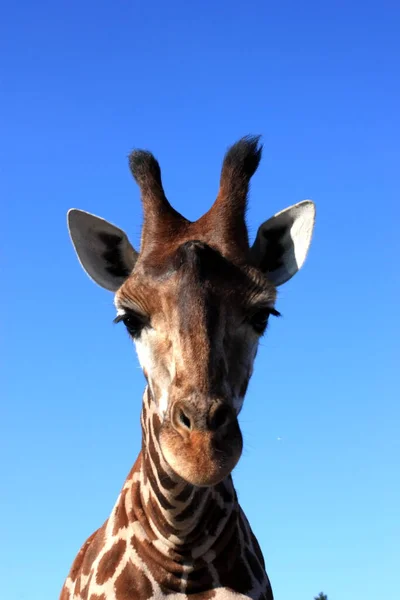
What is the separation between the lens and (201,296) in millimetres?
7637

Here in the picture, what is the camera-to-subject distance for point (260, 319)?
8.34m

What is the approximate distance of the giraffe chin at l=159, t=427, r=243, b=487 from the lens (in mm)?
6895

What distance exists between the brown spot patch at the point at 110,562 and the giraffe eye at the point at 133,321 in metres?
1.90

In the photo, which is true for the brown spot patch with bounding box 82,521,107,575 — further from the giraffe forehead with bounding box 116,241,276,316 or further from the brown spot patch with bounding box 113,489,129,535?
the giraffe forehead with bounding box 116,241,276,316

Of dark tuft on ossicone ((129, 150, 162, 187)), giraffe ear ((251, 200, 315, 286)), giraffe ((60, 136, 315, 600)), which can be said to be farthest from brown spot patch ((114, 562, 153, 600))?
dark tuft on ossicone ((129, 150, 162, 187))

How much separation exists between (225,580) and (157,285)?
256cm

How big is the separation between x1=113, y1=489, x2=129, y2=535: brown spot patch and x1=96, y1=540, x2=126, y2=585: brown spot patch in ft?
0.57

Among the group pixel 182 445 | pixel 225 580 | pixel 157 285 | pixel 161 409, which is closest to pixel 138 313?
pixel 157 285

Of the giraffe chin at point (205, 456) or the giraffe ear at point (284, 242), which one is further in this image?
the giraffe ear at point (284, 242)

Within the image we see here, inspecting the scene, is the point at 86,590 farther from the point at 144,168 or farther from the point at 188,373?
the point at 144,168

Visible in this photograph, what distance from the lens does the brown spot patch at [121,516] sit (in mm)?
8805

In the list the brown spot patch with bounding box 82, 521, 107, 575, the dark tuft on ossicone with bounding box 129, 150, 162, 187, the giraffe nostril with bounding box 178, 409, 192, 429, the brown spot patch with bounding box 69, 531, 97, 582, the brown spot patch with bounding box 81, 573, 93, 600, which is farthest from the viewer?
the brown spot patch with bounding box 69, 531, 97, 582

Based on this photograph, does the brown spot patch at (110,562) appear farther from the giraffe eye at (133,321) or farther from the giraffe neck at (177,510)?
the giraffe eye at (133,321)

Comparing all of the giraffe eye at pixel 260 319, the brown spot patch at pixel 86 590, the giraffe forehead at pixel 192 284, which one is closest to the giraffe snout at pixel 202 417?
the giraffe forehead at pixel 192 284
